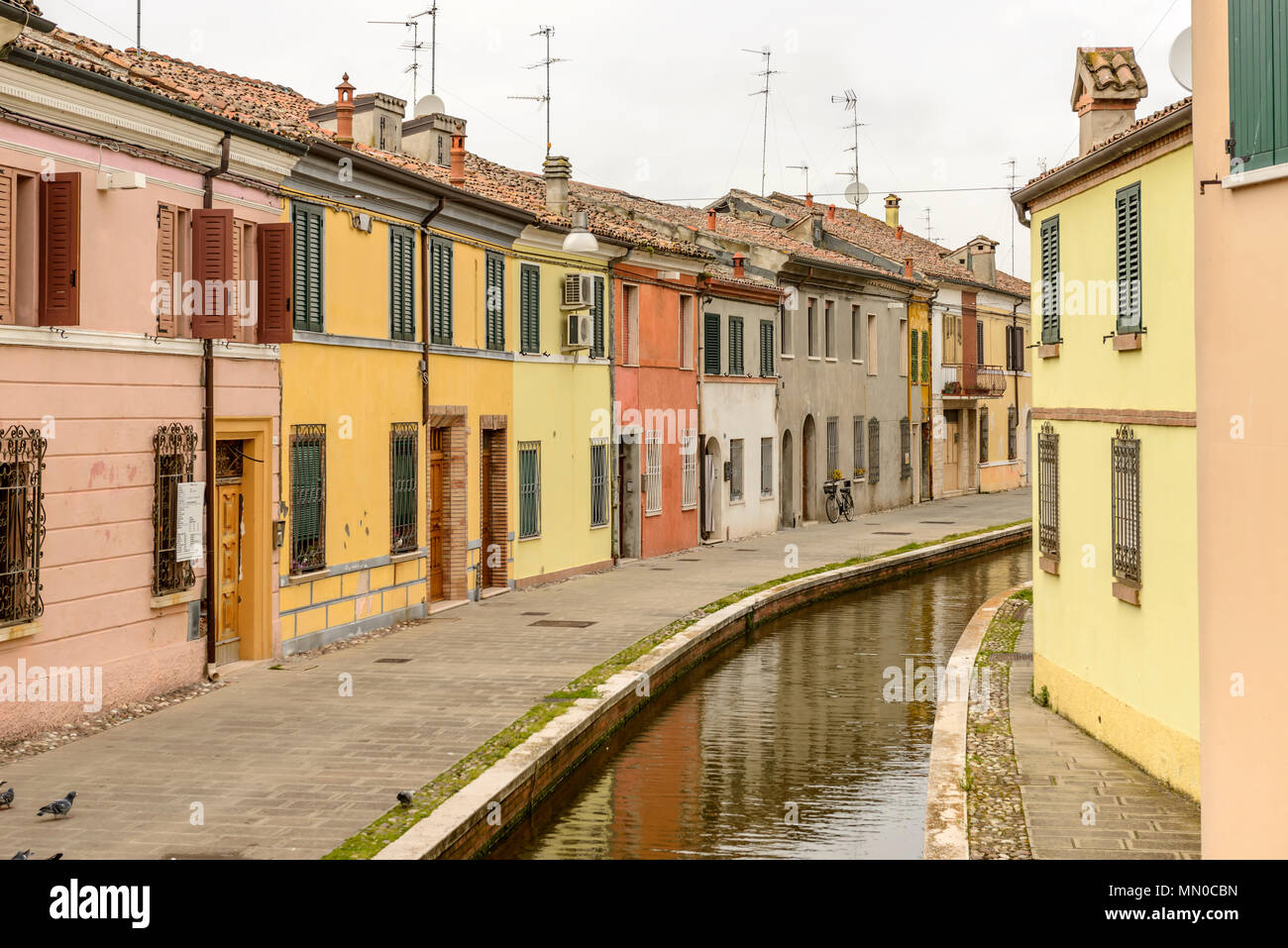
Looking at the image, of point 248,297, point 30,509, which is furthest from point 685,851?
point 248,297

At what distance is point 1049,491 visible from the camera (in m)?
14.2

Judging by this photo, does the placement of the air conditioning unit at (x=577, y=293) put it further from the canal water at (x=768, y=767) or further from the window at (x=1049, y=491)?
the window at (x=1049, y=491)

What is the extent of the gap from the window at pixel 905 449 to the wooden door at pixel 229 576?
29.3 meters

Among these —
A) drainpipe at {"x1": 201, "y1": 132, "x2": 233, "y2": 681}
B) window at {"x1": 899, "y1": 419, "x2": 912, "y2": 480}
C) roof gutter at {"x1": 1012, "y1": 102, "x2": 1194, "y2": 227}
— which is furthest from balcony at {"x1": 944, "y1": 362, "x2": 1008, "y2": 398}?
drainpipe at {"x1": 201, "y1": 132, "x2": 233, "y2": 681}

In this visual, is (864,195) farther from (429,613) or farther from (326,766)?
(326,766)

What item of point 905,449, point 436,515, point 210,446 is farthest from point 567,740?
point 905,449

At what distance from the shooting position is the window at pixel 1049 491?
45.6 ft

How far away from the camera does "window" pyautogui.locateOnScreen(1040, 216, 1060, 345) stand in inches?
551

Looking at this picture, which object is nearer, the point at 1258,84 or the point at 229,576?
the point at 1258,84

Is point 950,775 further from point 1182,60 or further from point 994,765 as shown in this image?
point 1182,60

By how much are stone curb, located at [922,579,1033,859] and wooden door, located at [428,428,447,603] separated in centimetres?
760

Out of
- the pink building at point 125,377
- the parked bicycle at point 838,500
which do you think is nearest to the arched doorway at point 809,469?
the parked bicycle at point 838,500

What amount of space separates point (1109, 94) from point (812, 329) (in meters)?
22.8
